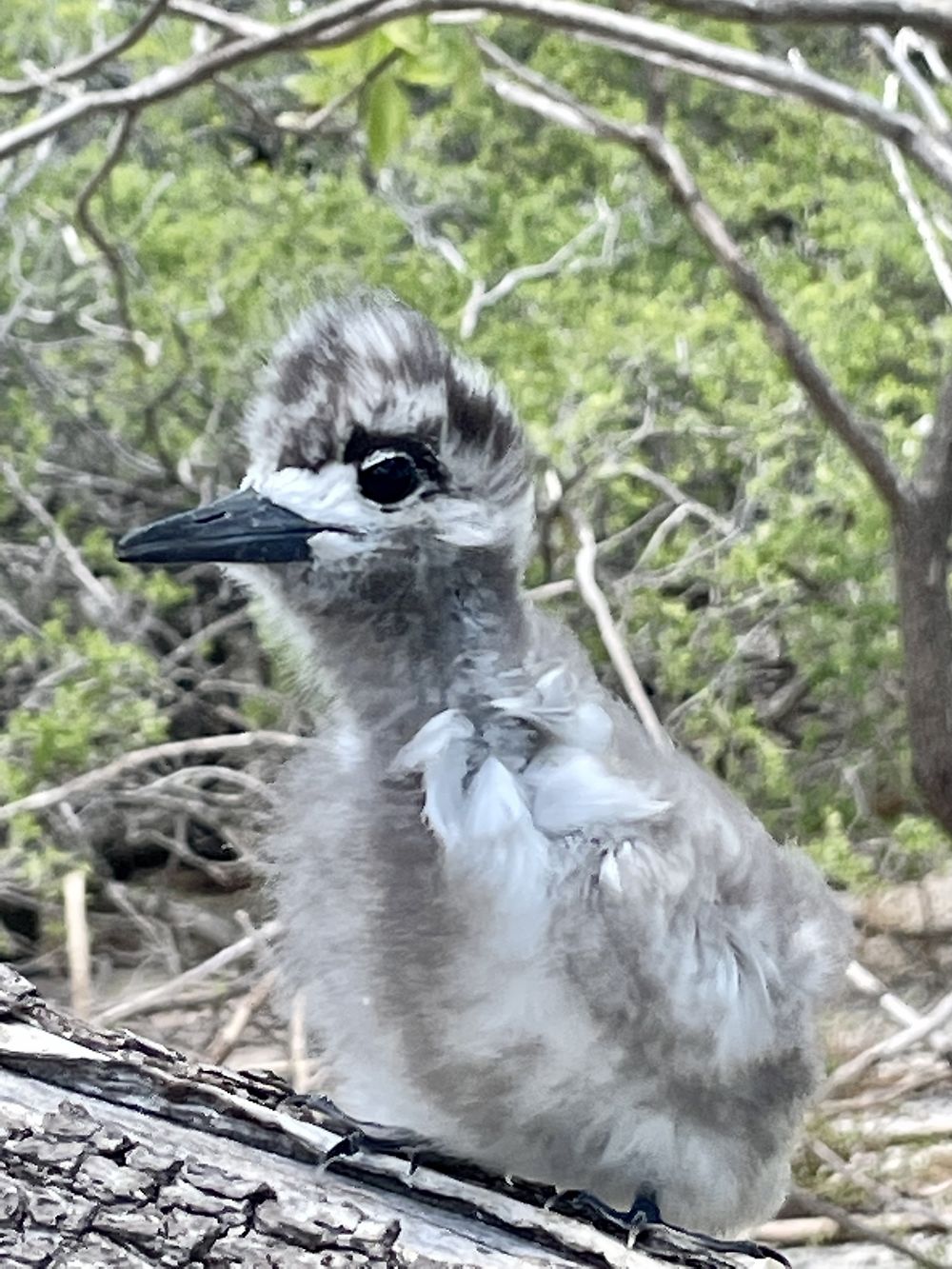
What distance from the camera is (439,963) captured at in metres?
0.62

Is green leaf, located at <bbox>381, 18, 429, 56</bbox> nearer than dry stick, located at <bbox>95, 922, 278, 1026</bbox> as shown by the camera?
Yes

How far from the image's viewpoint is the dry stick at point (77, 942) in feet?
4.69

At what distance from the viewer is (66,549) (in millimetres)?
1731

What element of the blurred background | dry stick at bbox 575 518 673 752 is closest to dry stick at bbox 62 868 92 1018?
the blurred background

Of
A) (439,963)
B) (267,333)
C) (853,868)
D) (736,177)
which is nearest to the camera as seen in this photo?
(439,963)

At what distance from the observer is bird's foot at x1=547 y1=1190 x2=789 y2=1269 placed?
673 mm

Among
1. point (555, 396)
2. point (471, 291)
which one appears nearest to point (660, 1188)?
point (555, 396)

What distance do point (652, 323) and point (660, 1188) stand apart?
1.21 meters

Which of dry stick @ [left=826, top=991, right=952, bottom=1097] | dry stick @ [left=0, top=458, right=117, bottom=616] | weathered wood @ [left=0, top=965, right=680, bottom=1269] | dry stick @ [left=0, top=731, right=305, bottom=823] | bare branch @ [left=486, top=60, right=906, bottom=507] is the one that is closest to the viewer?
weathered wood @ [left=0, top=965, right=680, bottom=1269]

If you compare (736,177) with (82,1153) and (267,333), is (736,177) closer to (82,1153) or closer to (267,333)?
(267,333)

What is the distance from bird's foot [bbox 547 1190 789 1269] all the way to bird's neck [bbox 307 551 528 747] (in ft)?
0.82

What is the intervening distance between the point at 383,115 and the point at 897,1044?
990 millimetres

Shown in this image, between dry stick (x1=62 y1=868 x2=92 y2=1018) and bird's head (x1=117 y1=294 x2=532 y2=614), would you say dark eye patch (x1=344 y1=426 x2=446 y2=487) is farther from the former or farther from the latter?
dry stick (x1=62 y1=868 x2=92 y2=1018)

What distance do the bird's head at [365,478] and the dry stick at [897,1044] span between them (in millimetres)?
837
